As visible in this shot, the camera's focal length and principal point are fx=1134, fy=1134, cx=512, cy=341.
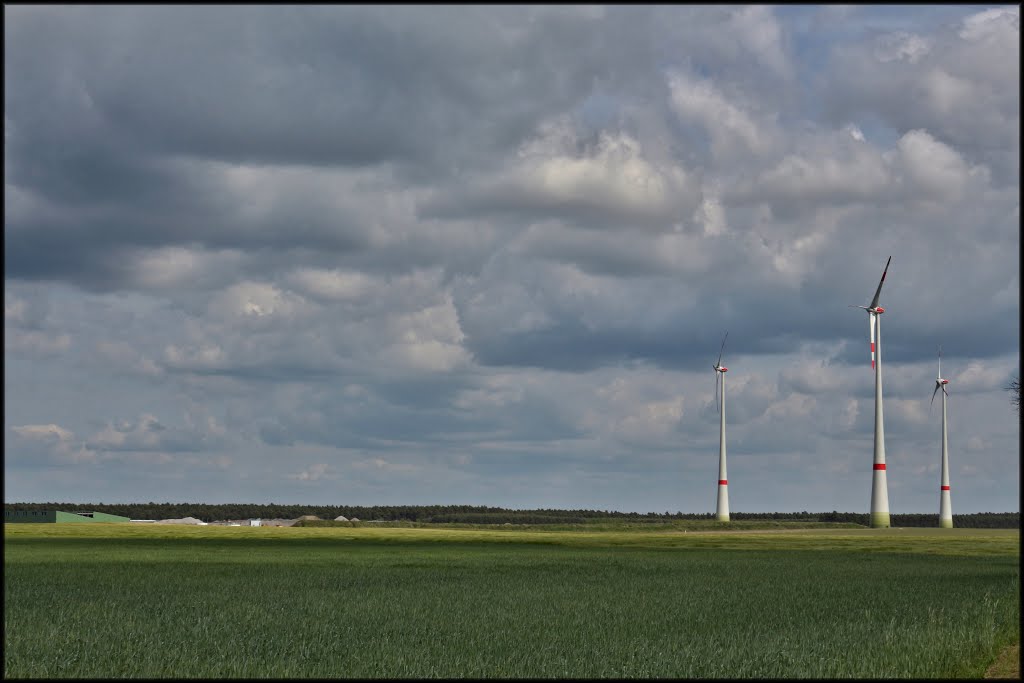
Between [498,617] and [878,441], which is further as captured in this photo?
[878,441]

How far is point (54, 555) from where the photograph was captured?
91625mm

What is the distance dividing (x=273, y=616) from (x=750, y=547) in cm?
9384

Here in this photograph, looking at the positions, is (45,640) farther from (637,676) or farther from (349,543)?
(349,543)

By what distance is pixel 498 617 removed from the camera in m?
41.4

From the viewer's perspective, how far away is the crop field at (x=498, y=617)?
28078mm

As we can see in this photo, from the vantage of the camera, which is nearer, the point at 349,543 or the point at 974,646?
the point at 974,646

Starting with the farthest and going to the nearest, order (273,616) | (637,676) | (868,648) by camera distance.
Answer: (273,616), (868,648), (637,676)

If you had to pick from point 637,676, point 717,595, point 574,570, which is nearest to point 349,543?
point 574,570

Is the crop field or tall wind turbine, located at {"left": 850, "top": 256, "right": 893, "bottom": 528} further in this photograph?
tall wind turbine, located at {"left": 850, "top": 256, "right": 893, "bottom": 528}

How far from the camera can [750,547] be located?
127375 millimetres

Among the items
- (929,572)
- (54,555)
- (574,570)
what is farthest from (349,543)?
(929,572)

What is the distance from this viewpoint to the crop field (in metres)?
28.1

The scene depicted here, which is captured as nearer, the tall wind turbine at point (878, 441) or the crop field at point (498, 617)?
the crop field at point (498, 617)

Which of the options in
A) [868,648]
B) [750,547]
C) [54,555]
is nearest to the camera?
[868,648]
